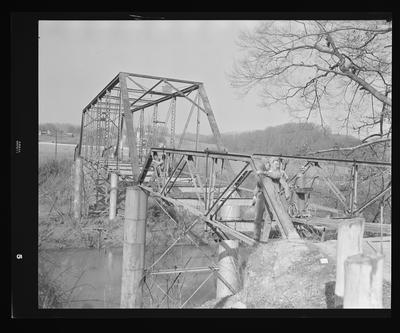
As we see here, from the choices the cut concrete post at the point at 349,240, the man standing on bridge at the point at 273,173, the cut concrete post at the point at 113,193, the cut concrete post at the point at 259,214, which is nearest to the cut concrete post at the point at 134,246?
the cut concrete post at the point at 113,193

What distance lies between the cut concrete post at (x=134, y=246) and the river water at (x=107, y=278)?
335 mm

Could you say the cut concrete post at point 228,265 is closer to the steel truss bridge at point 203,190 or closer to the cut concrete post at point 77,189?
the steel truss bridge at point 203,190

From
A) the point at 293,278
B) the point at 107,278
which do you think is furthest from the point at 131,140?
the point at 293,278

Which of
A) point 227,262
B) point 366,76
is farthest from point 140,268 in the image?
point 366,76

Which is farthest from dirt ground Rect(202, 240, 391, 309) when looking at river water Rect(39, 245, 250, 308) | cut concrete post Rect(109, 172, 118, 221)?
cut concrete post Rect(109, 172, 118, 221)

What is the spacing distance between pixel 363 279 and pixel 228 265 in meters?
4.95

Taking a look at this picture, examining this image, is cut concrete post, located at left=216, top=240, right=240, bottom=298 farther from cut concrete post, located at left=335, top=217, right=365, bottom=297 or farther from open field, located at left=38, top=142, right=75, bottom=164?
open field, located at left=38, top=142, right=75, bottom=164

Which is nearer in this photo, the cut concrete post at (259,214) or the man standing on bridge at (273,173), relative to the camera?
the man standing on bridge at (273,173)

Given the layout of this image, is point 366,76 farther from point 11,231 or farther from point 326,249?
point 11,231

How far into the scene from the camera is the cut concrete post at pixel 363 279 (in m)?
3.36

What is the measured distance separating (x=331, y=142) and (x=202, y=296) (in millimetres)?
5224

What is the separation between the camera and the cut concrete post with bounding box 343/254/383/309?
11.0 ft
